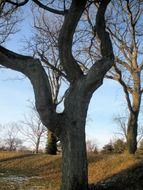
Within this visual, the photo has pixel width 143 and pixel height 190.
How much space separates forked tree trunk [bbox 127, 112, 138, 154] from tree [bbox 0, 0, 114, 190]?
11468 millimetres

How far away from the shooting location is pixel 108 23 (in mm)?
21266

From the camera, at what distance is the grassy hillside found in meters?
15.7

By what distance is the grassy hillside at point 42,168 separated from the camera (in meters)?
15.7

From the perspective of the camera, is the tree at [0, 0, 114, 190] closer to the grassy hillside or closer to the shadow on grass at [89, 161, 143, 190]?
the shadow on grass at [89, 161, 143, 190]

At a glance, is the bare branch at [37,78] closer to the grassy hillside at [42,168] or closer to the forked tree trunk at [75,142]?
the forked tree trunk at [75,142]

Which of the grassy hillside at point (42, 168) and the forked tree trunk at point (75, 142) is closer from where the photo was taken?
the forked tree trunk at point (75, 142)

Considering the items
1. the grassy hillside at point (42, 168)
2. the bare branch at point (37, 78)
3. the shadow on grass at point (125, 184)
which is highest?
the bare branch at point (37, 78)

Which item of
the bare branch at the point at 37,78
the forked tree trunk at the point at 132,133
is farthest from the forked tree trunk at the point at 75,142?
the forked tree trunk at the point at 132,133

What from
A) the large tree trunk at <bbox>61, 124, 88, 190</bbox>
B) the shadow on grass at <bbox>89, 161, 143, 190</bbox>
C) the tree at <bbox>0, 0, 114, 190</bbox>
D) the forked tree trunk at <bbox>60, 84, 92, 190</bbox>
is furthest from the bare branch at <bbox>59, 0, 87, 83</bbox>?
the shadow on grass at <bbox>89, 161, 143, 190</bbox>

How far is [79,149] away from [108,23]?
12.9m

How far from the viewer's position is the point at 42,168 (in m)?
21.3

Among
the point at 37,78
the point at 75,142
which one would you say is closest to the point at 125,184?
the point at 75,142

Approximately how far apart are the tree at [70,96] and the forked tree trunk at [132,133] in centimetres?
1147

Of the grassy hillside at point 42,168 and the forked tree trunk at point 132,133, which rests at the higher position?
the forked tree trunk at point 132,133
